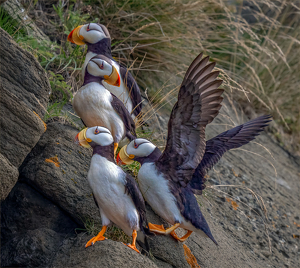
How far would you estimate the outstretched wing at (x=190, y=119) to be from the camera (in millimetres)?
2752

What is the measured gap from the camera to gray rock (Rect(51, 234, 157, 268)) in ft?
7.55

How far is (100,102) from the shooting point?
10.7 ft

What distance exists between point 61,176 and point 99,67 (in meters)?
0.97

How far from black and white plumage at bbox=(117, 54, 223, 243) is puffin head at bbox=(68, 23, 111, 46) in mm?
1390

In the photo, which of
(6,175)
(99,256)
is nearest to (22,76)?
(6,175)

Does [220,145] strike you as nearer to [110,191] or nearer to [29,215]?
[110,191]

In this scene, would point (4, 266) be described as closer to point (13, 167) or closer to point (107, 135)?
point (13, 167)

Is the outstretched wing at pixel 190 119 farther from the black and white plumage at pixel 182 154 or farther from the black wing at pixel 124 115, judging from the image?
the black wing at pixel 124 115

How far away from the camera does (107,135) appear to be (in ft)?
8.60

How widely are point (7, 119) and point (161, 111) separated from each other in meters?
2.93

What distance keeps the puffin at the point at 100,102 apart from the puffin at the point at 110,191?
26.3 inches

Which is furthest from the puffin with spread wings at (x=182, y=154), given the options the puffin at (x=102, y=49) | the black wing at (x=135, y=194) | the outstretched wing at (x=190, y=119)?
Answer: the puffin at (x=102, y=49)

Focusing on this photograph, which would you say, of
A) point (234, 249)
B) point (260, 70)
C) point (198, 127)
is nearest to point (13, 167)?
point (198, 127)

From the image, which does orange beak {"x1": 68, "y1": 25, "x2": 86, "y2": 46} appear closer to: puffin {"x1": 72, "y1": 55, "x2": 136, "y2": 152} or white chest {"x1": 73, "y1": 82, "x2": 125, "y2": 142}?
puffin {"x1": 72, "y1": 55, "x2": 136, "y2": 152}
